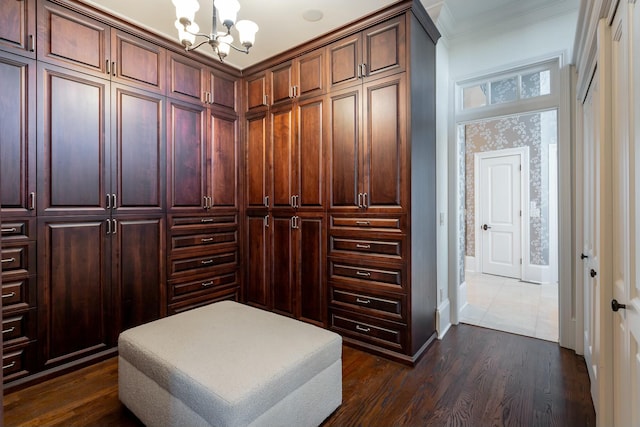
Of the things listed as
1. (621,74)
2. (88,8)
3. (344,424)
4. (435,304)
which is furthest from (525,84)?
(88,8)

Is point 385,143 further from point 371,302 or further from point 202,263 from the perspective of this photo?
point 202,263

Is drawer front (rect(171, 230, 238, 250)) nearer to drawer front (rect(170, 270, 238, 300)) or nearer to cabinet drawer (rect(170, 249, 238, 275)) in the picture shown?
cabinet drawer (rect(170, 249, 238, 275))

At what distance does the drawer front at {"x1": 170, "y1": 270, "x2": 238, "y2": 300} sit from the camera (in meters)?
3.08

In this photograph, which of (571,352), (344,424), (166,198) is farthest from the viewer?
(166,198)

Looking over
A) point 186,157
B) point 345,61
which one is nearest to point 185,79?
point 186,157

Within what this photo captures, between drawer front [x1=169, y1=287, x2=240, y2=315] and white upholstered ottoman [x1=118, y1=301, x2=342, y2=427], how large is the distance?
1.01 m

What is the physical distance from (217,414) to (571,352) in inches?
110

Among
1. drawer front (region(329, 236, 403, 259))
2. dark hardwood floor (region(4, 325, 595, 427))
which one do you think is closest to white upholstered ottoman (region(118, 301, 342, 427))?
dark hardwood floor (region(4, 325, 595, 427))

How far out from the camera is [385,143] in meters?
2.64

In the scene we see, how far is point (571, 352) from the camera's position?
2.70 m

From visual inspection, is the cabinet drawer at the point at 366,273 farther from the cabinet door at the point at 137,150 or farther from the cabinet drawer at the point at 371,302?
the cabinet door at the point at 137,150

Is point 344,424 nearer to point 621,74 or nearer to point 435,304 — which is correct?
point 435,304

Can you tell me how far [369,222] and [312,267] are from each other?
0.73 meters

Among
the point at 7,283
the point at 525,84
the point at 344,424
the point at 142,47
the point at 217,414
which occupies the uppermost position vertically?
the point at 142,47
